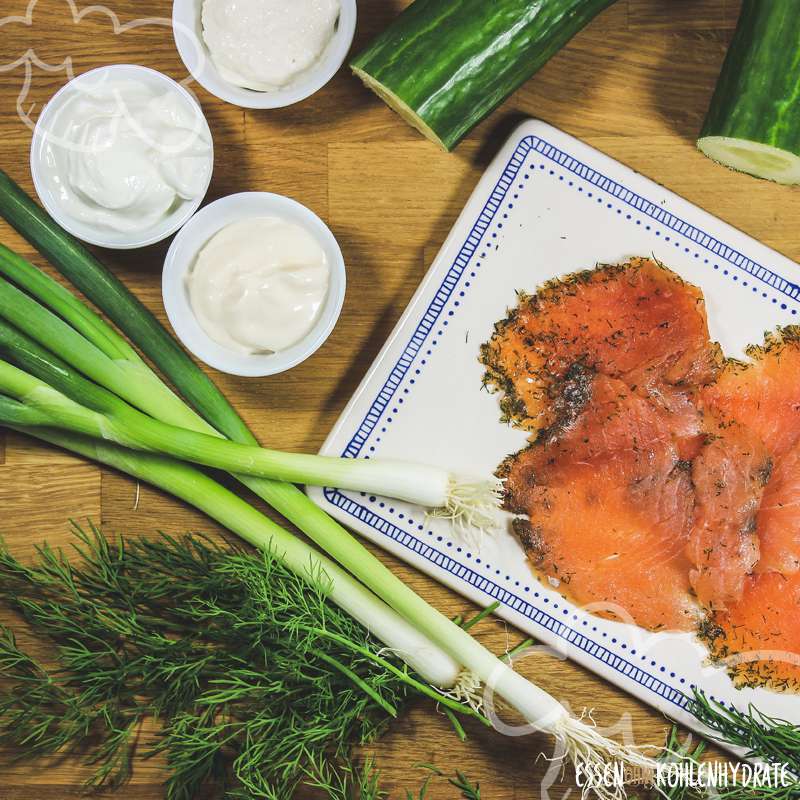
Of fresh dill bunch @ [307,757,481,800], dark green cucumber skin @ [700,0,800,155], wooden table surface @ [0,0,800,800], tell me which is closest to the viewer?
dark green cucumber skin @ [700,0,800,155]

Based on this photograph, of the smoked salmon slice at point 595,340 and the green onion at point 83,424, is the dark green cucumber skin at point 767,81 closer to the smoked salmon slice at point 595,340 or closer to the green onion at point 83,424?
the smoked salmon slice at point 595,340

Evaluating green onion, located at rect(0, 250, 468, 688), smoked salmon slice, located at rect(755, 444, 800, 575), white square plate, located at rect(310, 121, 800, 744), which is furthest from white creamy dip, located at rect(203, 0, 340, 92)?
smoked salmon slice, located at rect(755, 444, 800, 575)

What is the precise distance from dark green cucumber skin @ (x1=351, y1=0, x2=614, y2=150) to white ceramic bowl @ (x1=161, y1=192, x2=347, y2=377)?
0.91 ft

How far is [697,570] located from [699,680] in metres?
0.22

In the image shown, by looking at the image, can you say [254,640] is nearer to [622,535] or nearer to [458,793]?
[458,793]

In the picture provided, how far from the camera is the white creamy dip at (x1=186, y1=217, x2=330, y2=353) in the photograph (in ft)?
4.93

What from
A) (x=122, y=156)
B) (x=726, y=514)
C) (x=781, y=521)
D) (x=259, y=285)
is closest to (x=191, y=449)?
(x=259, y=285)

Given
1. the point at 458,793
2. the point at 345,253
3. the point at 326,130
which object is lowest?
the point at 458,793

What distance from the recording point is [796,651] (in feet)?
5.16

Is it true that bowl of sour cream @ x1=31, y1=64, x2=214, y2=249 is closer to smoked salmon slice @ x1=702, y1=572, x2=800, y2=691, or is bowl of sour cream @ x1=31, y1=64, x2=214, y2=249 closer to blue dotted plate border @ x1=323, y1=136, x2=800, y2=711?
blue dotted plate border @ x1=323, y1=136, x2=800, y2=711

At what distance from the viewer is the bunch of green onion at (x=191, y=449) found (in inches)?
59.8

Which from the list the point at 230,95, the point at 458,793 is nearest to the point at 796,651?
the point at 458,793

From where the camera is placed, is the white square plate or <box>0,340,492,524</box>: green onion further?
the white square plate

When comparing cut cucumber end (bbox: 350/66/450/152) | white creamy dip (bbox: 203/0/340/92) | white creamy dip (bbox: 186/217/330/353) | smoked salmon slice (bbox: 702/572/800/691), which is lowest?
smoked salmon slice (bbox: 702/572/800/691)
